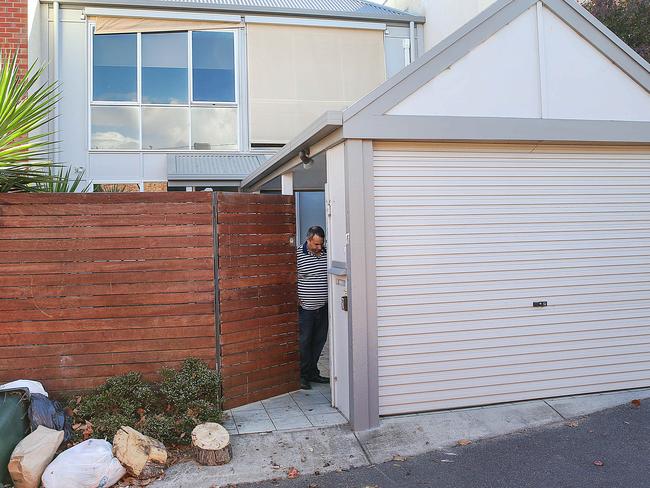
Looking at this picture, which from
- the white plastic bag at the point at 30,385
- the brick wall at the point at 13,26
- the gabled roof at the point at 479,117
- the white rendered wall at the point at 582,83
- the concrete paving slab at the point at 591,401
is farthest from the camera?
the brick wall at the point at 13,26

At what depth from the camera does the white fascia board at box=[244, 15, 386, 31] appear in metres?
12.4

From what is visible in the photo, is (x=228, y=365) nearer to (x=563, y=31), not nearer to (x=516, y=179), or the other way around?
(x=516, y=179)

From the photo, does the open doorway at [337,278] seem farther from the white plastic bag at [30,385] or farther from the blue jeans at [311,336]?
the white plastic bag at [30,385]

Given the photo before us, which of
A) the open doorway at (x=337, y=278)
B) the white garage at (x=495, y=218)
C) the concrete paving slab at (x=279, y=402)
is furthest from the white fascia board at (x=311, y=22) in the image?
the concrete paving slab at (x=279, y=402)

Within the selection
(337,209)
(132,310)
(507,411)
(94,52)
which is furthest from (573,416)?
(94,52)

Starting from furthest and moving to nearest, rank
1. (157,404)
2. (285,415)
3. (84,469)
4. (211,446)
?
(285,415)
(157,404)
(211,446)
(84,469)

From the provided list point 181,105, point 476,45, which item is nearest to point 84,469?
point 476,45

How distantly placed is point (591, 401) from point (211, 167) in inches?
323

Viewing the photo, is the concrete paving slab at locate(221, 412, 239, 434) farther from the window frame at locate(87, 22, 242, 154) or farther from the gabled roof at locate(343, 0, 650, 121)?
the window frame at locate(87, 22, 242, 154)

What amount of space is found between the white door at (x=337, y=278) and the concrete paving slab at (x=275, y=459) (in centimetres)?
47

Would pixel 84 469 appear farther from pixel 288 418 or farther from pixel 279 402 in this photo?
pixel 279 402

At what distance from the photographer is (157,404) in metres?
5.27

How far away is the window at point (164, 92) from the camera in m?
11.8

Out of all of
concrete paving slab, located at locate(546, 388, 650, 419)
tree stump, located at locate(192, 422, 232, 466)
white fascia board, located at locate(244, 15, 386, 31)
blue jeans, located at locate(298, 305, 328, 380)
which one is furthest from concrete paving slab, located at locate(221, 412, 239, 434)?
white fascia board, located at locate(244, 15, 386, 31)
